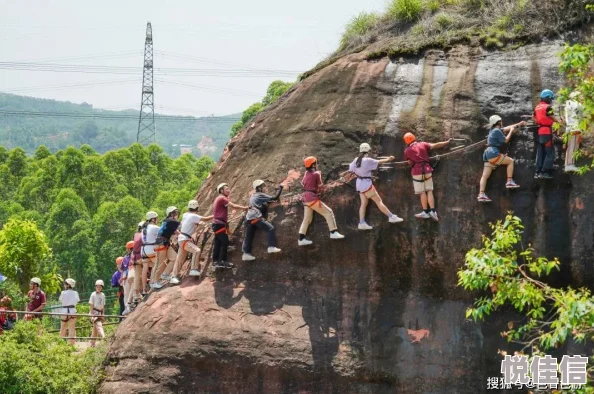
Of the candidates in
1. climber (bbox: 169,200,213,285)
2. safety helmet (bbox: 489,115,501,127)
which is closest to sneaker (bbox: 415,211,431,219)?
safety helmet (bbox: 489,115,501,127)

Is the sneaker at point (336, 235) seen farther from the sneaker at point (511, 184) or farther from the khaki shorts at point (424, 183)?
the sneaker at point (511, 184)

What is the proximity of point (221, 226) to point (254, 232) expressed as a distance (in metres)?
0.61

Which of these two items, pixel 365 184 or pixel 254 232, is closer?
pixel 365 184

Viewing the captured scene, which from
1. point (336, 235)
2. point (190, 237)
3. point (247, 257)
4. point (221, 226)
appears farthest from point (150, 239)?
point (336, 235)

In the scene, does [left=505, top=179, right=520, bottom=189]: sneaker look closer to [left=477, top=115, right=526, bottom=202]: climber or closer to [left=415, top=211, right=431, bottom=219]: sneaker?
[left=477, top=115, right=526, bottom=202]: climber

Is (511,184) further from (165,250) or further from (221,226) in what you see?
(165,250)

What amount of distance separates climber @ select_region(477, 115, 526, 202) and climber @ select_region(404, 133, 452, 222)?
0.82 m

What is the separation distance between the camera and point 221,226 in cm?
1700

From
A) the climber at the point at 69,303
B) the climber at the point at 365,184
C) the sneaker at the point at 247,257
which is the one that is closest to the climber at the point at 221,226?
the sneaker at the point at 247,257

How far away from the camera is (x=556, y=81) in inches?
656

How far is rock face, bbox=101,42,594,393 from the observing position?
1606cm

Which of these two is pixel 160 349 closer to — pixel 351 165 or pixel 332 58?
pixel 351 165

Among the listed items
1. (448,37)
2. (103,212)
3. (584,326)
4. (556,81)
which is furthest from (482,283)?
(103,212)

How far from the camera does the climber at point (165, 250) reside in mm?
17812
